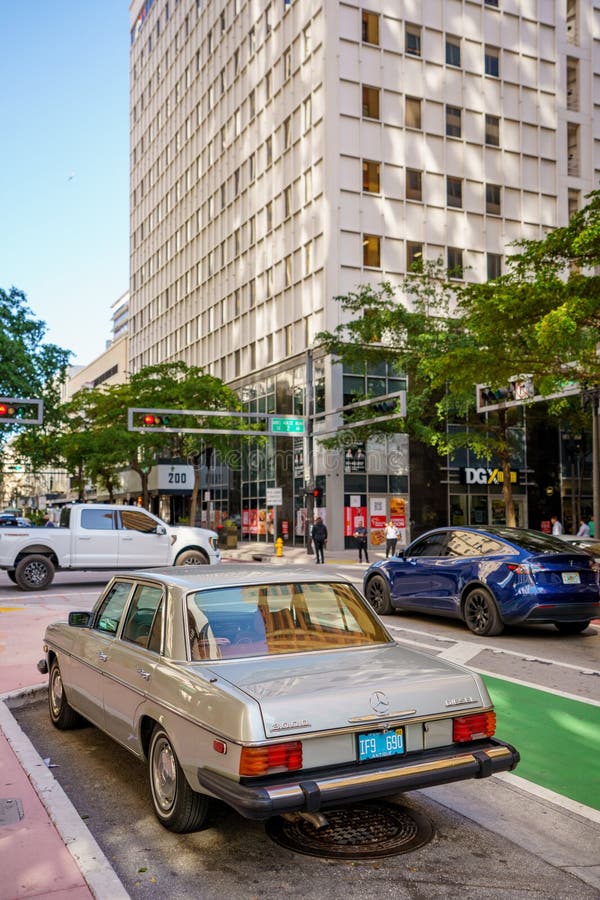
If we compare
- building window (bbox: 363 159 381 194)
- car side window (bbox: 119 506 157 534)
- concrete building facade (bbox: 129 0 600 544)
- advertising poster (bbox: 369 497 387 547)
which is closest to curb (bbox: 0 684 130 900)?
car side window (bbox: 119 506 157 534)

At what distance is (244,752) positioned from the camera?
3982 millimetres

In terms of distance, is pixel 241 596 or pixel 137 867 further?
pixel 241 596

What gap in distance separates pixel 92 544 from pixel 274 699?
53.3 feet

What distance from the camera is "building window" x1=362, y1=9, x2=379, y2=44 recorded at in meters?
41.7

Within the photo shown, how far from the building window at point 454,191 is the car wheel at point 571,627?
34.0m

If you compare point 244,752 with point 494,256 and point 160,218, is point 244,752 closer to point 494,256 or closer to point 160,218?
point 494,256

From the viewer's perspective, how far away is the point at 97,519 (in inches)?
781

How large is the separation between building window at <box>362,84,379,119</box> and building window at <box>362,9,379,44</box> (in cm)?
237

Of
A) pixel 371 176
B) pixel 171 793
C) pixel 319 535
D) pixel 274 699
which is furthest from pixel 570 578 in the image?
pixel 371 176

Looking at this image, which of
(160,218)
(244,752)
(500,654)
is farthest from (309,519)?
(160,218)

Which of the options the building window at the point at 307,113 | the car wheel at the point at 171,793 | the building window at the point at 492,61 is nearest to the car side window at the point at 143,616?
the car wheel at the point at 171,793

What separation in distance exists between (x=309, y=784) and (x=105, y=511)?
16733 millimetres

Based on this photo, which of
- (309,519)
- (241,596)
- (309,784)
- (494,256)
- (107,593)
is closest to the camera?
(309,784)

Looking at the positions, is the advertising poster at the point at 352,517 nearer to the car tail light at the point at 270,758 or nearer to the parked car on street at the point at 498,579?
the parked car on street at the point at 498,579
